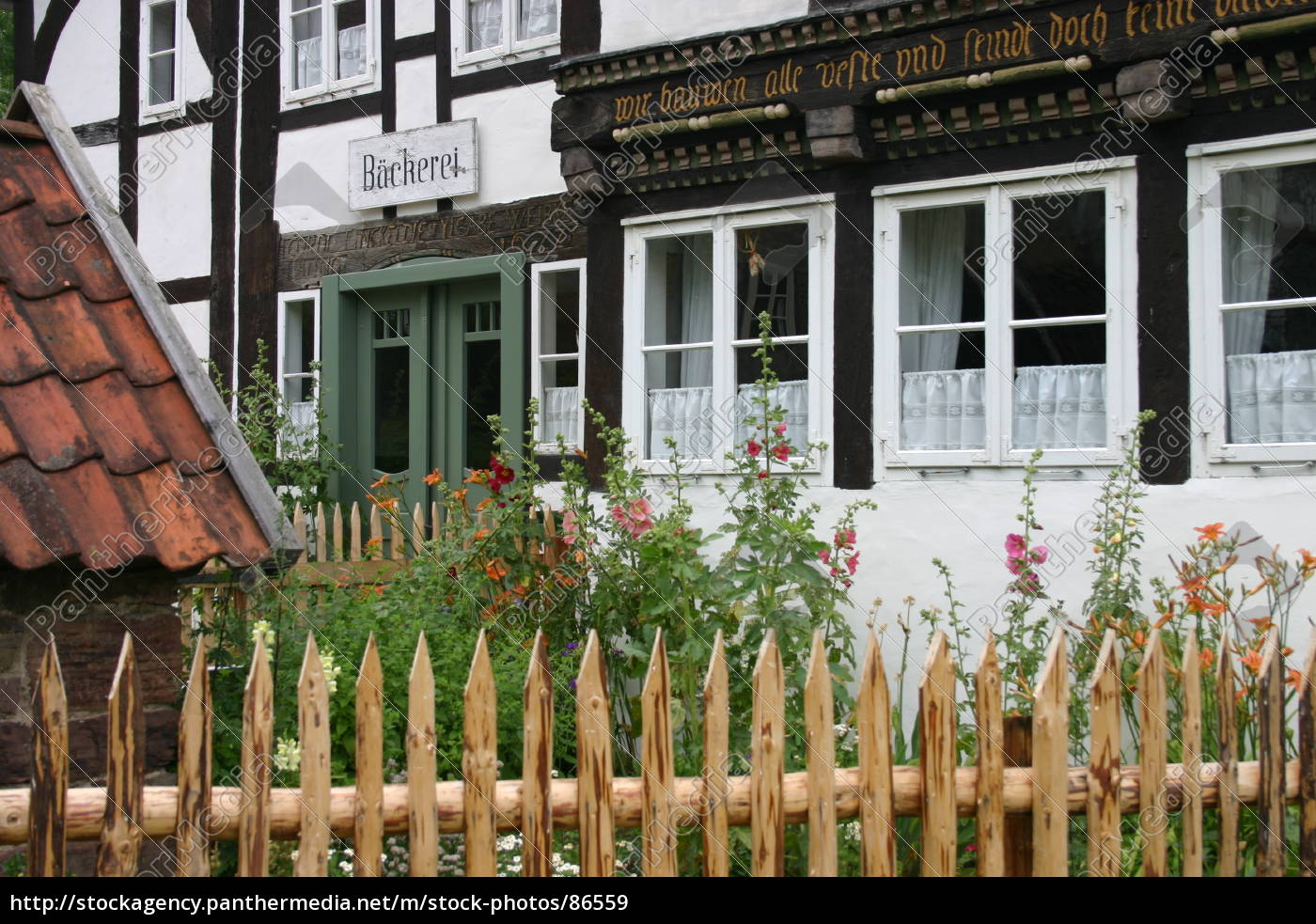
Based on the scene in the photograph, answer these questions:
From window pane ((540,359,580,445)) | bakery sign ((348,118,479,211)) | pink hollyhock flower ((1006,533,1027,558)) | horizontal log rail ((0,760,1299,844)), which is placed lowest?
horizontal log rail ((0,760,1299,844))

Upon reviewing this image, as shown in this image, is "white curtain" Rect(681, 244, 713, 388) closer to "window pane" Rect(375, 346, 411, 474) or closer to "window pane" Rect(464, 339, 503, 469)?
"window pane" Rect(464, 339, 503, 469)

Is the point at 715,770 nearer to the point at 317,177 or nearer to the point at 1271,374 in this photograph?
the point at 1271,374

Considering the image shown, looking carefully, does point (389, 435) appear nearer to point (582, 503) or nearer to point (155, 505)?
point (582, 503)

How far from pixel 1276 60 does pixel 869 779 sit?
463 centimetres

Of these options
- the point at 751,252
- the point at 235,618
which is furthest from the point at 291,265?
the point at 235,618

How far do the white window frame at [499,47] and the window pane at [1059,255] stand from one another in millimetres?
3360

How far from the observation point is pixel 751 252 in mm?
7430

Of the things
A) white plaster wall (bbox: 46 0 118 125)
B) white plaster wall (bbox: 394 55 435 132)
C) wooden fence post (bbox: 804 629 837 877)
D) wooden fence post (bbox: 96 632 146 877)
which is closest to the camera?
wooden fence post (bbox: 96 632 146 877)

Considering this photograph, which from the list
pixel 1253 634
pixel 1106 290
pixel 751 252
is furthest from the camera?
pixel 751 252

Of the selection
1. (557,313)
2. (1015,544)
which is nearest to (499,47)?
(557,313)

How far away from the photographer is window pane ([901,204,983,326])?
678 centimetres

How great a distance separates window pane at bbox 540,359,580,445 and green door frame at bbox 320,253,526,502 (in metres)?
0.17

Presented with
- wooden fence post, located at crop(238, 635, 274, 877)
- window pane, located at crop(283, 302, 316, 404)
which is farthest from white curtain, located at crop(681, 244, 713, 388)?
wooden fence post, located at crop(238, 635, 274, 877)

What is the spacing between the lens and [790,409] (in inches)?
287
